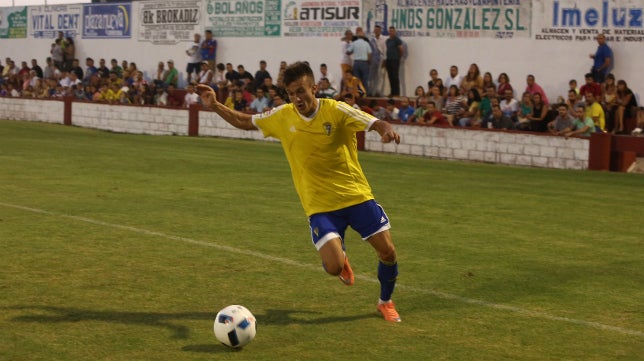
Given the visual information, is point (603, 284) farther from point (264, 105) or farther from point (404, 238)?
point (264, 105)

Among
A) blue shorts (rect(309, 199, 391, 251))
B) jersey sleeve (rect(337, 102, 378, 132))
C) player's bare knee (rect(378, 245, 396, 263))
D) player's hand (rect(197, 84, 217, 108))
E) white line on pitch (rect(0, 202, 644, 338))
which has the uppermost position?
player's hand (rect(197, 84, 217, 108))

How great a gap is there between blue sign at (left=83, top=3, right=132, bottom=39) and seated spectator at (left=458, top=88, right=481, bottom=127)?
20.9 m

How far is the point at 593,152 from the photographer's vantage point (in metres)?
21.9

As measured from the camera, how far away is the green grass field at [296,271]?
738 cm

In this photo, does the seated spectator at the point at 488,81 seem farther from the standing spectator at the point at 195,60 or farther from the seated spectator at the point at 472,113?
Answer: the standing spectator at the point at 195,60

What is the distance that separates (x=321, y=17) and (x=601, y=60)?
1108cm

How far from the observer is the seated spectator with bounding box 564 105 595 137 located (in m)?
22.5

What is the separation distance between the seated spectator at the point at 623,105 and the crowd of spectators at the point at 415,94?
0.07ft

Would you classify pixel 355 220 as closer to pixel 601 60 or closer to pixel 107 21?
pixel 601 60

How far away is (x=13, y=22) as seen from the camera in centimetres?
5000

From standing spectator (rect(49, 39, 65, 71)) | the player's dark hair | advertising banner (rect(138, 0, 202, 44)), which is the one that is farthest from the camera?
standing spectator (rect(49, 39, 65, 71))

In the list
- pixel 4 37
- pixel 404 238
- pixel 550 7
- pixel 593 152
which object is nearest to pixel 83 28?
pixel 4 37

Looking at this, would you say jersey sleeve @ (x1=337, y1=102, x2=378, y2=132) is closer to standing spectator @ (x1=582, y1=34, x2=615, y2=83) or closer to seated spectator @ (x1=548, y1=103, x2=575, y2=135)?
seated spectator @ (x1=548, y1=103, x2=575, y2=135)

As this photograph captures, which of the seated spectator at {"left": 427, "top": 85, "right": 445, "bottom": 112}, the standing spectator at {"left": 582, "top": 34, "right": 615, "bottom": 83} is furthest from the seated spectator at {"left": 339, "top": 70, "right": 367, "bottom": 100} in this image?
the standing spectator at {"left": 582, "top": 34, "right": 615, "bottom": 83}
